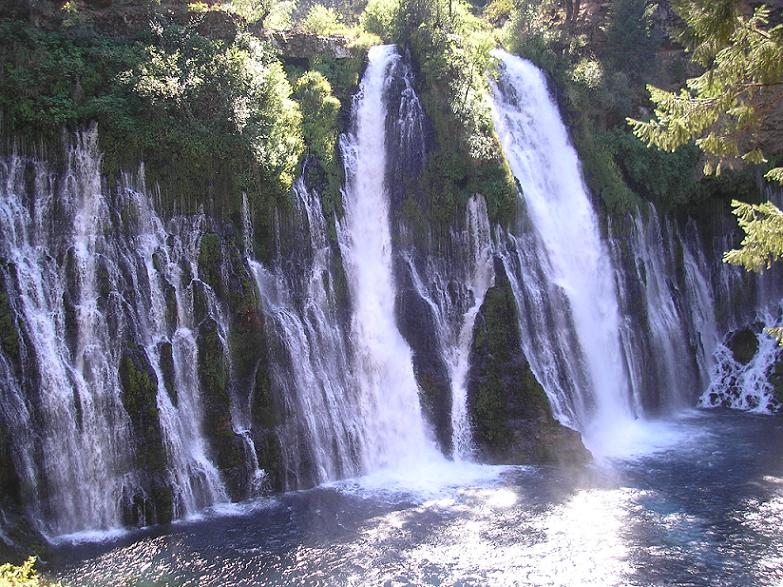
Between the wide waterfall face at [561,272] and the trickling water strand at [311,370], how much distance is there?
18.1 ft

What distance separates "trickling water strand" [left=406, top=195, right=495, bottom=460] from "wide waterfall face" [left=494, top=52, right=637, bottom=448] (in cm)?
92

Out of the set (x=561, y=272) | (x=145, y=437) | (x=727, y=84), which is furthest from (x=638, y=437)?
(x=145, y=437)

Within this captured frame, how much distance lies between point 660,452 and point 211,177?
46.5ft

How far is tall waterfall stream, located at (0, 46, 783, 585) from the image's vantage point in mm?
14547

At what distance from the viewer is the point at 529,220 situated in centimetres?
2252

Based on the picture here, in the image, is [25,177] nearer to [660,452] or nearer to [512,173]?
[512,173]

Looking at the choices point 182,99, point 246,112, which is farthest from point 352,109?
point 182,99

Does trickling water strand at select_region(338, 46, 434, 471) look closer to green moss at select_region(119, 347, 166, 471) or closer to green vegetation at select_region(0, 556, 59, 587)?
green moss at select_region(119, 347, 166, 471)

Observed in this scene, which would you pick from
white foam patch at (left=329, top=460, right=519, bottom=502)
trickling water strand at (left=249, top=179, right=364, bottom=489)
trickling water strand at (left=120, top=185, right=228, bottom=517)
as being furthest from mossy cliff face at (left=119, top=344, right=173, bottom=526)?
white foam patch at (left=329, top=460, right=519, bottom=502)

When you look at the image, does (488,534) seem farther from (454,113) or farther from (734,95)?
(454,113)

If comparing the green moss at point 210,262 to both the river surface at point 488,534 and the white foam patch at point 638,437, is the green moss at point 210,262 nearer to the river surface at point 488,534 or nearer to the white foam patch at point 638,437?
the river surface at point 488,534

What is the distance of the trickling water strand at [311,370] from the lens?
18297mm

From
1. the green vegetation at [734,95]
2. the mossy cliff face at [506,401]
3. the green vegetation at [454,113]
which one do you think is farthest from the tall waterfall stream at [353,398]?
the green vegetation at [734,95]

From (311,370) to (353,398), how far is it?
144 cm
